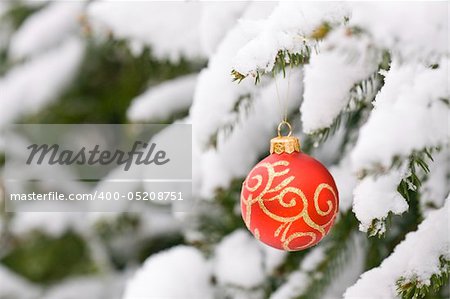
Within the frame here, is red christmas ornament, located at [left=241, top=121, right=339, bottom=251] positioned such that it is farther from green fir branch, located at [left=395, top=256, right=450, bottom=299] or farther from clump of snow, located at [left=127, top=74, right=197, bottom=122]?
clump of snow, located at [left=127, top=74, right=197, bottom=122]

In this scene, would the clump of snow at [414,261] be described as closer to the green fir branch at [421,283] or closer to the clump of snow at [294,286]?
the green fir branch at [421,283]

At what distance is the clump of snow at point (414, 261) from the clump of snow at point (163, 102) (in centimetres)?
73

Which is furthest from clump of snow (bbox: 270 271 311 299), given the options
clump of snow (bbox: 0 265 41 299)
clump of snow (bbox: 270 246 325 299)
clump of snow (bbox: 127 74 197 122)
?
clump of snow (bbox: 0 265 41 299)

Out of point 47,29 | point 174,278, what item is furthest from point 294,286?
point 47,29

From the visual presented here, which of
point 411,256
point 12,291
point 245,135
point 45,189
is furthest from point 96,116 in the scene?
point 411,256

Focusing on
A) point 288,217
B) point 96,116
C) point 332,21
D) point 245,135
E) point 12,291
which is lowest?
point 12,291

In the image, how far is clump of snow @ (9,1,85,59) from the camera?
156cm

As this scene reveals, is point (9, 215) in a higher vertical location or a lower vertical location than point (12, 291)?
higher

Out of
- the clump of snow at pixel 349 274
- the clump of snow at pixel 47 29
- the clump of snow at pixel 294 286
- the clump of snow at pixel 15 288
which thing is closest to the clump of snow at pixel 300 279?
the clump of snow at pixel 294 286

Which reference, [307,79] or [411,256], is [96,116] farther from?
[411,256]

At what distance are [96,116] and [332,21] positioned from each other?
144 centimetres

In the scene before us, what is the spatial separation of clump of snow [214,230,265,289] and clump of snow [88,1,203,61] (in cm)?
38

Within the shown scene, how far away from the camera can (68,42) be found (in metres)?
1.64

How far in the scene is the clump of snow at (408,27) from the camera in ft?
1.47
